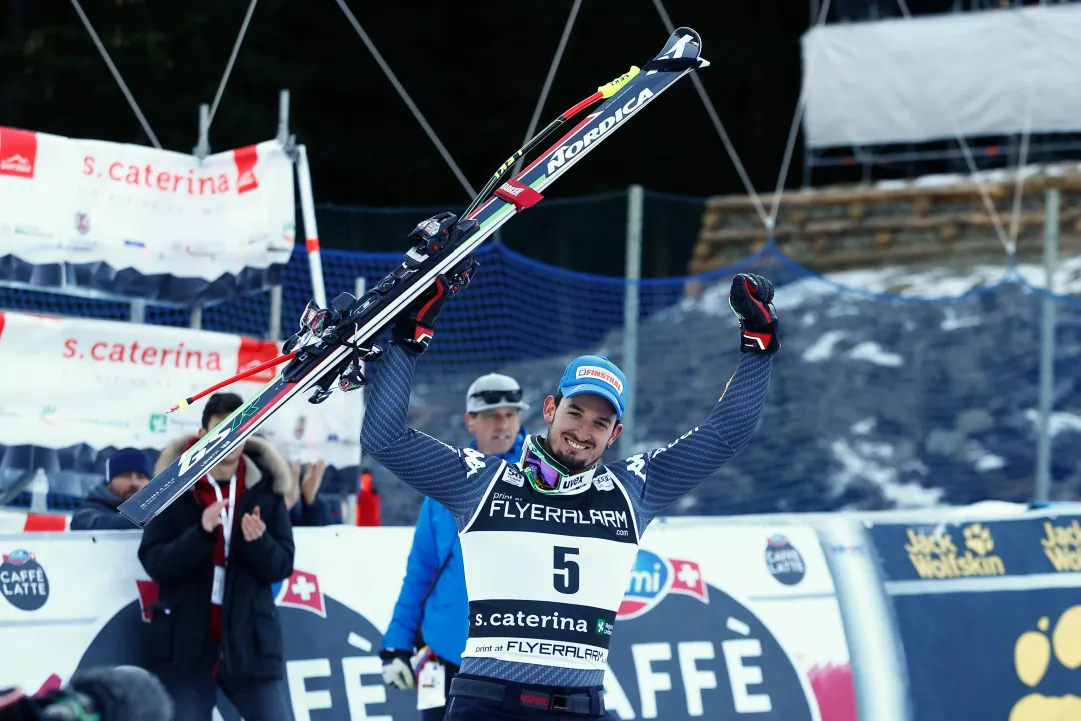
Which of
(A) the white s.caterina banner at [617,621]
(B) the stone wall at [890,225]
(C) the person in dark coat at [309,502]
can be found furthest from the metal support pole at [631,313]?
(B) the stone wall at [890,225]

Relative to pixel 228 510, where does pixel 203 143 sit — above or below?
above

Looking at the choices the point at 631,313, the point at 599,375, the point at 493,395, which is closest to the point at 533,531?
the point at 599,375

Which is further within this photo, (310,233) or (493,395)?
(310,233)

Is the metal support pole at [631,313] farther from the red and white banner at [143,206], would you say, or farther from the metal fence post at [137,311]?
the metal fence post at [137,311]

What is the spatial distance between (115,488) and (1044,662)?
446 centimetres

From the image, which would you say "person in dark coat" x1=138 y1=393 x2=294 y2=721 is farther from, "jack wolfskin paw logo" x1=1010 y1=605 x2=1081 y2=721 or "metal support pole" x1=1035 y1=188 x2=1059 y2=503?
"metal support pole" x1=1035 y1=188 x2=1059 y2=503

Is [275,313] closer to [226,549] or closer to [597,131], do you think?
[226,549]

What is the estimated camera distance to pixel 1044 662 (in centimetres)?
759

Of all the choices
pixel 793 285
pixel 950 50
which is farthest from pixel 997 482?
pixel 950 50

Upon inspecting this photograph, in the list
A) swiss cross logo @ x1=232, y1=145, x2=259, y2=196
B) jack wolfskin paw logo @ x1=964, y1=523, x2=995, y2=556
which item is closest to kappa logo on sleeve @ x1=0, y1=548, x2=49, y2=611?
swiss cross logo @ x1=232, y1=145, x2=259, y2=196

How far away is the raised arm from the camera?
176 inches

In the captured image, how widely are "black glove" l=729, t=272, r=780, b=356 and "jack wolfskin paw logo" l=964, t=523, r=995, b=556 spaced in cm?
360

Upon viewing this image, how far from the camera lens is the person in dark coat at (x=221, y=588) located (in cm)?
575

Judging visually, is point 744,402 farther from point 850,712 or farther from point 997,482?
point 997,482
